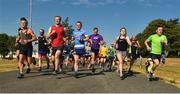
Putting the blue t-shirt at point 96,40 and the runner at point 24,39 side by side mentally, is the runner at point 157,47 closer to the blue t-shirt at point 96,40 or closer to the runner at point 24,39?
the blue t-shirt at point 96,40

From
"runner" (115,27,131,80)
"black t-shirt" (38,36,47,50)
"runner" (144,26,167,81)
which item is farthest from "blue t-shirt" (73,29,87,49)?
"black t-shirt" (38,36,47,50)

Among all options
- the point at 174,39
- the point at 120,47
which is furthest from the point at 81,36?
the point at 174,39

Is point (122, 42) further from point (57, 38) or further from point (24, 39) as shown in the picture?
point (24, 39)

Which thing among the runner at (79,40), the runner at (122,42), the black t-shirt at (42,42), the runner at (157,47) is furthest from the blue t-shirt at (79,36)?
the black t-shirt at (42,42)

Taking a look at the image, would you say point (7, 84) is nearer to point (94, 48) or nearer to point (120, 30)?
point (120, 30)

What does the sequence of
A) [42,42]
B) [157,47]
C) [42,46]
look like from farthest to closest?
[42,46] < [42,42] < [157,47]

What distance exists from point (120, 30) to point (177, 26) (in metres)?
115

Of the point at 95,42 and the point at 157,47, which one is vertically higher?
the point at 95,42

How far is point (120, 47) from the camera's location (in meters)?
16.4

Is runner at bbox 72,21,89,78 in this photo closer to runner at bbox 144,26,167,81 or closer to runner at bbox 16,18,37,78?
runner at bbox 16,18,37,78

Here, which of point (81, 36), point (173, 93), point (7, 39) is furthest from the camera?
point (7, 39)

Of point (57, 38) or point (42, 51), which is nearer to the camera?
point (57, 38)

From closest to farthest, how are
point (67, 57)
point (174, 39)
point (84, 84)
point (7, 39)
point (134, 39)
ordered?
point (84, 84) → point (134, 39) → point (67, 57) → point (174, 39) → point (7, 39)

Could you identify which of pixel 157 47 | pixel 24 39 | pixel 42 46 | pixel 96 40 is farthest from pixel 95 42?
pixel 24 39
